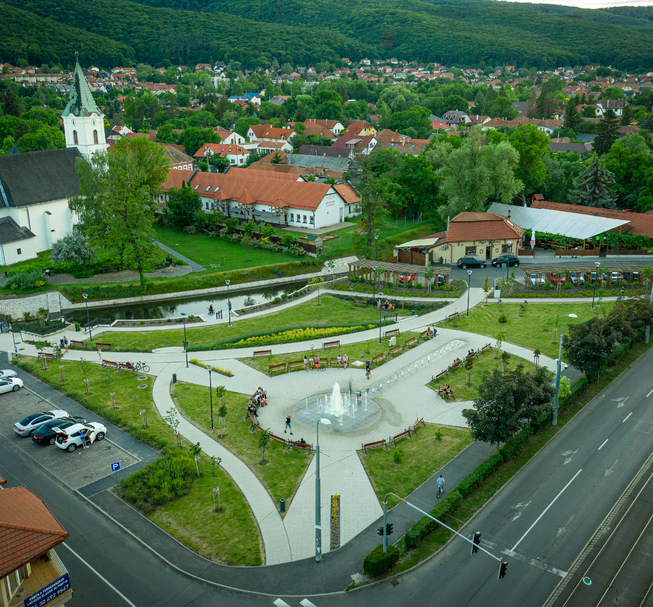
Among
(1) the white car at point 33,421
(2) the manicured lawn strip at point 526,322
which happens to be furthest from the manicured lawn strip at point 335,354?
(1) the white car at point 33,421

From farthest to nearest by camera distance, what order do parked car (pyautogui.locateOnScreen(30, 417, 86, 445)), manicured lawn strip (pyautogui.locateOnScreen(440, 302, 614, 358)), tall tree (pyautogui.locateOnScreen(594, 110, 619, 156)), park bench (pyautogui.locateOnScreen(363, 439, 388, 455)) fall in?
tall tree (pyautogui.locateOnScreen(594, 110, 619, 156))
manicured lawn strip (pyautogui.locateOnScreen(440, 302, 614, 358))
parked car (pyautogui.locateOnScreen(30, 417, 86, 445))
park bench (pyautogui.locateOnScreen(363, 439, 388, 455))

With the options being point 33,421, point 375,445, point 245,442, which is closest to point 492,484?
point 375,445

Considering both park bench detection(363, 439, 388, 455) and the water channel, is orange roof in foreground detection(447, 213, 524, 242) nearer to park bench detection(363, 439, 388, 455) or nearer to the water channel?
the water channel

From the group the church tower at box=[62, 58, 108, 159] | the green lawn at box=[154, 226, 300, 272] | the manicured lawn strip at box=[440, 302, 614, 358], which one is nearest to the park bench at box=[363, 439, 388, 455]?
the manicured lawn strip at box=[440, 302, 614, 358]

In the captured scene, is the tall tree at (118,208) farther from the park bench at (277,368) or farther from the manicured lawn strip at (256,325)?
the park bench at (277,368)

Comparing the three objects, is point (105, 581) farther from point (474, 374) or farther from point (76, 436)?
point (474, 374)

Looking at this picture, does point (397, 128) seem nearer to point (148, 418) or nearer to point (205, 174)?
point (205, 174)

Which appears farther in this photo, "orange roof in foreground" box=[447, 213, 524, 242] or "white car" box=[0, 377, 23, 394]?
"orange roof in foreground" box=[447, 213, 524, 242]
